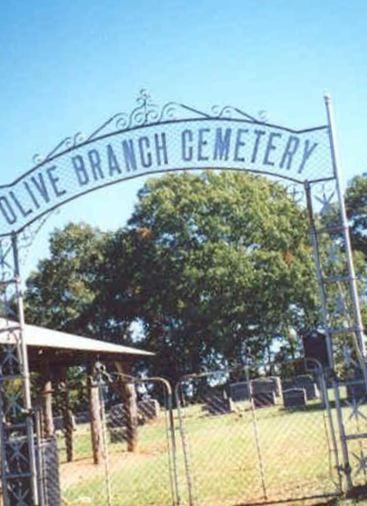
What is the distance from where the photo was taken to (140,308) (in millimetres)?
43750

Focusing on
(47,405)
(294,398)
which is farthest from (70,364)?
(294,398)

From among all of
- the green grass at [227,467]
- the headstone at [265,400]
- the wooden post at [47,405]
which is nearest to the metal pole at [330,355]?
the green grass at [227,467]

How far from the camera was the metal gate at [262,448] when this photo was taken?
948cm

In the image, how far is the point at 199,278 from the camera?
39.4 m

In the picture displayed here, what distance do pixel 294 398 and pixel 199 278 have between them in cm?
1361

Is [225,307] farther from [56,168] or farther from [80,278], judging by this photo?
[56,168]

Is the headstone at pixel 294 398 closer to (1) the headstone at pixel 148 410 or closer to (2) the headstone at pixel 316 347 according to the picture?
(1) the headstone at pixel 148 410

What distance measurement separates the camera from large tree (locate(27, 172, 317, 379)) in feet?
128

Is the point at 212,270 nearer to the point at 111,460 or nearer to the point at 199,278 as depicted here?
the point at 199,278

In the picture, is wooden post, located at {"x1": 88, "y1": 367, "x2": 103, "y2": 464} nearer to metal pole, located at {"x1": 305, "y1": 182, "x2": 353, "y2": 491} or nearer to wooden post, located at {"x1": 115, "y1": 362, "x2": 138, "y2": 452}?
wooden post, located at {"x1": 115, "y1": 362, "x2": 138, "y2": 452}

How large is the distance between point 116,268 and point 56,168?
34.7 m

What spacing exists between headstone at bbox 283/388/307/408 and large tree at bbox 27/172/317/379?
38.2 feet

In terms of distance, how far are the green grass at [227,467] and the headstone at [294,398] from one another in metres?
2.69

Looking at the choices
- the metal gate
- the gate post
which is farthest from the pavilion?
the gate post
